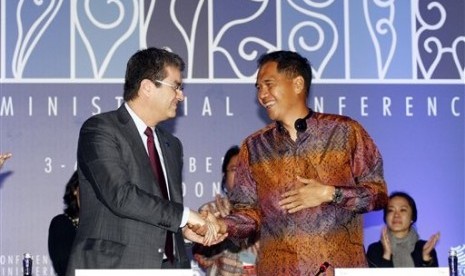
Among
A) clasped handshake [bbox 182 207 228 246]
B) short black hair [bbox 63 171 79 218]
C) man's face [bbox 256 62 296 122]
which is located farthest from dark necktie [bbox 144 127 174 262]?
short black hair [bbox 63 171 79 218]

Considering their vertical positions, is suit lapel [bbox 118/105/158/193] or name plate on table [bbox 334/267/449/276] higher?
suit lapel [bbox 118/105/158/193]

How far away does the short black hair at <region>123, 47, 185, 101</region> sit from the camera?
462cm

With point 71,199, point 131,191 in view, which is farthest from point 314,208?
point 71,199

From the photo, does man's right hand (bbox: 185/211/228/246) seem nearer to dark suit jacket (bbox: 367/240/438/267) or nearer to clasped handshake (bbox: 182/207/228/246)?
clasped handshake (bbox: 182/207/228/246)

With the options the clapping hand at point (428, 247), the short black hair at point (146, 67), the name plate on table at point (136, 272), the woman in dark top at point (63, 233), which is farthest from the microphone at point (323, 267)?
the clapping hand at point (428, 247)

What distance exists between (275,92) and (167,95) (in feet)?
1.59

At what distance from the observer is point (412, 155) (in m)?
6.90

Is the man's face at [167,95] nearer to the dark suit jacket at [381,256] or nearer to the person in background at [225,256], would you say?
the person in background at [225,256]

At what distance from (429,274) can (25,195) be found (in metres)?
3.52

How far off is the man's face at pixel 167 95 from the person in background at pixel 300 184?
1.27 ft

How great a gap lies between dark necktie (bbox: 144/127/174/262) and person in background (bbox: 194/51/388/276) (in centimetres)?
14

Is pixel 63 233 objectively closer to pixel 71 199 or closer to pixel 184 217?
pixel 71 199

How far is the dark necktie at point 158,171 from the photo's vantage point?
4469 mm

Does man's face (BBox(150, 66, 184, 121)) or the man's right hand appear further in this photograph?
man's face (BBox(150, 66, 184, 121))
